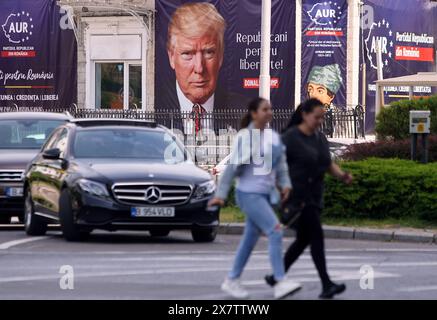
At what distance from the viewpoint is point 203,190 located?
16.2m

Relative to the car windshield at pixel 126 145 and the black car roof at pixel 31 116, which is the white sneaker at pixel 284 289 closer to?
the car windshield at pixel 126 145

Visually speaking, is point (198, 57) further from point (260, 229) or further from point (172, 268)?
point (260, 229)

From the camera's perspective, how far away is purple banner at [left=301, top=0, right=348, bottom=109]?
134 feet

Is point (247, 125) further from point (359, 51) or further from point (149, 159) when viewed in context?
point (359, 51)

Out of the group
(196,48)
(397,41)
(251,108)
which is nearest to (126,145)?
(251,108)

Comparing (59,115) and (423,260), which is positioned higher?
(59,115)

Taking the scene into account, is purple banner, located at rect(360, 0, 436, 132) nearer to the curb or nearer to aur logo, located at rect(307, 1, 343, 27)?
aur logo, located at rect(307, 1, 343, 27)

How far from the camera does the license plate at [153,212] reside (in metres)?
15.7

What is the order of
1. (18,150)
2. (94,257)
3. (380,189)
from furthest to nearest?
(18,150)
(380,189)
(94,257)

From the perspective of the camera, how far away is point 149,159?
16953 millimetres

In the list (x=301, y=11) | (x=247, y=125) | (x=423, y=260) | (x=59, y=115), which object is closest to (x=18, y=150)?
(x=59, y=115)

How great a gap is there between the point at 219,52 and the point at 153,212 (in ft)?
88.1
